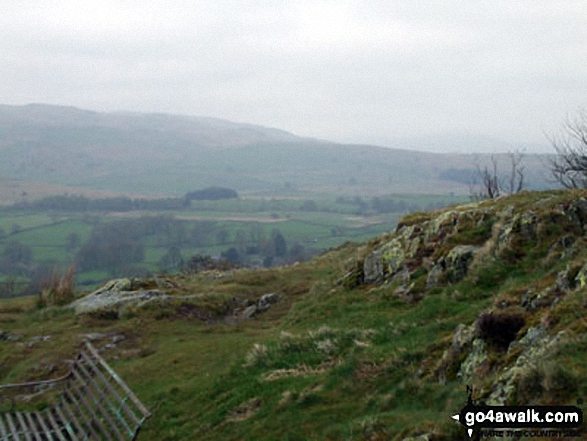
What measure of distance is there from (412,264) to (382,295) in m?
2.10

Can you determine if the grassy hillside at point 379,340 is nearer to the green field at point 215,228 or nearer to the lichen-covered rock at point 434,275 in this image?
the lichen-covered rock at point 434,275

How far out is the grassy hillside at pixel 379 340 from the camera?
336 inches

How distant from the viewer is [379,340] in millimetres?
12992

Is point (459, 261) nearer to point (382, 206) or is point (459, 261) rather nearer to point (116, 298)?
point (116, 298)

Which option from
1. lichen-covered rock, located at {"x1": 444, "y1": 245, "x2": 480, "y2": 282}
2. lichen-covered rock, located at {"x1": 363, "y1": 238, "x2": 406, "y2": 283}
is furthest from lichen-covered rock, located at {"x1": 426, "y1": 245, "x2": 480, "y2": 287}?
lichen-covered rock, located at {"x1": 363, "y1": 238, "x2": 406, "y2": 283}

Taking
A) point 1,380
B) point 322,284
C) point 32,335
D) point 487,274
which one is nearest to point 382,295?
point 487,274

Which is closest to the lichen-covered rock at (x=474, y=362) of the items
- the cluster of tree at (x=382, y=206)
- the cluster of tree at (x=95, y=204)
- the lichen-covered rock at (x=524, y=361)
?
the lichen-covered rock at (x=524, y=361)

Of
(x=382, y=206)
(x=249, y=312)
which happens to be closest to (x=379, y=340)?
(x=249, y=312)

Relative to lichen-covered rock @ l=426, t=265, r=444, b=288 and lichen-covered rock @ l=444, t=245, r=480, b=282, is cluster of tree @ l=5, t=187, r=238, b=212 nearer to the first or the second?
lichen-covered rock @ l=426, t=265, r=444, b=288

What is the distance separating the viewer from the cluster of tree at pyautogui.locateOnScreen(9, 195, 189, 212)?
18188 cm

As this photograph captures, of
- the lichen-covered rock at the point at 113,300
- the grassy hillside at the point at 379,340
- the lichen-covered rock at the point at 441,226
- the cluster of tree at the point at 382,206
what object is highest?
the lichen-covered rock at the point at 441,226

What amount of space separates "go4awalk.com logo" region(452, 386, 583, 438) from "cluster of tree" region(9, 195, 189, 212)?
599 feet

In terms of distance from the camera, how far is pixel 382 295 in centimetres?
1755

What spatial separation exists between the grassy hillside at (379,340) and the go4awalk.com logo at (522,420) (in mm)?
267
